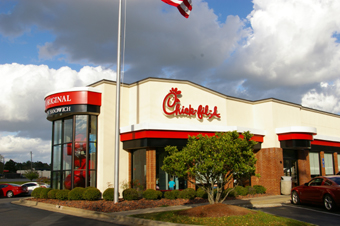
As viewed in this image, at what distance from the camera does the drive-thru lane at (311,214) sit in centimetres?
1286

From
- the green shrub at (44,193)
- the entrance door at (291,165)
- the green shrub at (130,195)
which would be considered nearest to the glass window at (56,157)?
the green shrub at (44,193)

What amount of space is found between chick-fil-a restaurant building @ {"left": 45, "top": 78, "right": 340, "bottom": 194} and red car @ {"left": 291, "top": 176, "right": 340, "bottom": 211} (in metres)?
5.88

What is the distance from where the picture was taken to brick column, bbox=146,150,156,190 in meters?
20.6

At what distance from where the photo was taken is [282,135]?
25.6 m

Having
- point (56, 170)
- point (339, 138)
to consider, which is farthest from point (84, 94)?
point (339, 138)

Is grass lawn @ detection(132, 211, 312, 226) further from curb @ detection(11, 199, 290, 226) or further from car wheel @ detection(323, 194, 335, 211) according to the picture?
car wheel @ detection(323, 194, 335, 211)

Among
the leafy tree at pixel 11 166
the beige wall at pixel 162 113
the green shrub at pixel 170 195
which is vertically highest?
the beige wall at pixel 162 113

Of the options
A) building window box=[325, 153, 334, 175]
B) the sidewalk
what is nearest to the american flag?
the sidewalk

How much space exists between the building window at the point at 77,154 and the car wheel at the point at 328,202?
47.0 feet

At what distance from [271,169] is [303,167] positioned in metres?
4.26

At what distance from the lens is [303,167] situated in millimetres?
26891

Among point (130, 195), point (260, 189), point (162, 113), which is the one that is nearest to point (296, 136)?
point (260, 189)

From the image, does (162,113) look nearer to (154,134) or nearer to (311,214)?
(154,134)

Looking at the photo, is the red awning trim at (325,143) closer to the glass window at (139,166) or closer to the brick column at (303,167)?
the brick column at (303,167)
